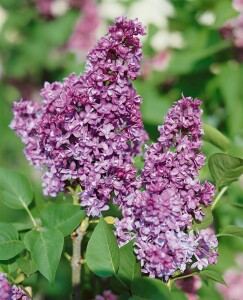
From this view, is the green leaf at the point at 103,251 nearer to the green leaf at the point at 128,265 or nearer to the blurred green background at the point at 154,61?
the green leaf at the point at 128,265

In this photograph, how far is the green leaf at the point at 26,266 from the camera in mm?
1106

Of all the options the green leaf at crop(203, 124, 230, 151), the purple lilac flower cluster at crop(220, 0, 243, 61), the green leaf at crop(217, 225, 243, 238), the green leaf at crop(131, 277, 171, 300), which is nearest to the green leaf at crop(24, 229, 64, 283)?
the green leaf at crop(131, 277, 171, 300)

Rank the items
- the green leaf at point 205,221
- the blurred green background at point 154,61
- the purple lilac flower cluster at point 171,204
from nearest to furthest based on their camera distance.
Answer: the purple lilac flower cluster at point 171,204, the green leaf at point 205,221, the blurred green background at point 154,61

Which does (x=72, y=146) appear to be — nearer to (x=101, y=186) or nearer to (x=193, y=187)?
(x=101, y=186)

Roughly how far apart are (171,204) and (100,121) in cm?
19

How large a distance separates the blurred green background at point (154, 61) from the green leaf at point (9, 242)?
15 centimetres

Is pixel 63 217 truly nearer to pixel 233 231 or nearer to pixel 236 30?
pixel 233 231

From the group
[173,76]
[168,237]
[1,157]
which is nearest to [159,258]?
[168,237]

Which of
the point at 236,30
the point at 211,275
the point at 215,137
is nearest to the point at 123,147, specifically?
the point at 211,275

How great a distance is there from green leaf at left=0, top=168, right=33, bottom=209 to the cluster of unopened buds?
213 millimetres

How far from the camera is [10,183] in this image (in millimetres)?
1293

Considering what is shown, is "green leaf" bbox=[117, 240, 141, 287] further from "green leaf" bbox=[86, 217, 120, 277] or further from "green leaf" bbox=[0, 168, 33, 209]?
"green leaf" bbox=[0, 168, 33, 209]

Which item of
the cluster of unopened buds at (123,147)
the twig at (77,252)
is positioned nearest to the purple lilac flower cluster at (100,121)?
the cluster of unopened buds at (123,147)

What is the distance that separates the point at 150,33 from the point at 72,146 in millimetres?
1774
